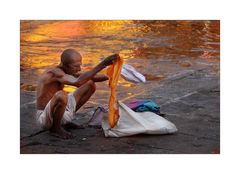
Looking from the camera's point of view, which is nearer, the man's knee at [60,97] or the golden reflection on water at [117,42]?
the man's knee at [60,97]

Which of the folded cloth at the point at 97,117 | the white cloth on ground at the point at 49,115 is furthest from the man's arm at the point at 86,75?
the folded cloth at the point at 97,117

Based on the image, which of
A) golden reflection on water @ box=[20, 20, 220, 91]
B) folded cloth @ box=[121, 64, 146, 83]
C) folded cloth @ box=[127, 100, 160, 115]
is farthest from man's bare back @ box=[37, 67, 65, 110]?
golden reflection on water @ box=[20, 20, 220, 91]

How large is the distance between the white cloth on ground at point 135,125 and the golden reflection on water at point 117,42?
191cm

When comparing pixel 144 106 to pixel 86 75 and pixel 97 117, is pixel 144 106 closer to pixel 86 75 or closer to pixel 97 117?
pixel 97 117

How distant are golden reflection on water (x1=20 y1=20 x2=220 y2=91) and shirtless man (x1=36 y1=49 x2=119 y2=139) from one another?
6.49 ft

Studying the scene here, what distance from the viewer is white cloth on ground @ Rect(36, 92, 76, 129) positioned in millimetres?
5582

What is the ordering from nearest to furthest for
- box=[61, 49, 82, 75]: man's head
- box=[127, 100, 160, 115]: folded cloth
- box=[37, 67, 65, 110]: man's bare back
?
box=[61, 49, 82, 75]: man's head
box=[37, 67, 65, 110]: man's bare back
box=[127, 100, 160, 115]: folded cloth

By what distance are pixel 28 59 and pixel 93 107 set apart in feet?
10.1

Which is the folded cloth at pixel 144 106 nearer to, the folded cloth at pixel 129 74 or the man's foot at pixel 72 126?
the folded cloth at pixel 129 74

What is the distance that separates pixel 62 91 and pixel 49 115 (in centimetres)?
29

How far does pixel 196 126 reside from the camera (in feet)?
19.7

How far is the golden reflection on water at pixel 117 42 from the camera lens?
30.3 feet

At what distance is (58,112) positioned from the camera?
5.53m

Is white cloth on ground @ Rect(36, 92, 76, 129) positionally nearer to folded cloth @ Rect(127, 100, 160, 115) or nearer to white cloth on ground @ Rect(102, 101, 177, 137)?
white cloth on ground @ Rect(102, 101, 177, 137)
